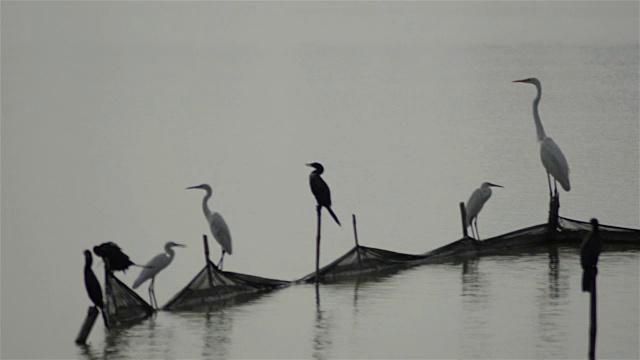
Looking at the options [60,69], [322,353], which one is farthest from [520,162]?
[60,69]

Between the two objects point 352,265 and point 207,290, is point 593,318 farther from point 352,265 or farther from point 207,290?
point 352,265

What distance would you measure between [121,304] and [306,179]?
9909 mm

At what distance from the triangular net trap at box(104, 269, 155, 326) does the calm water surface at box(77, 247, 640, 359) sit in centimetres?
11

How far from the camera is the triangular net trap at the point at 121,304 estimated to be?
34.0 ft

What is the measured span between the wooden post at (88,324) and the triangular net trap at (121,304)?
0.75 ft

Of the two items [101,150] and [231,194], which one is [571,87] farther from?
[231,194]

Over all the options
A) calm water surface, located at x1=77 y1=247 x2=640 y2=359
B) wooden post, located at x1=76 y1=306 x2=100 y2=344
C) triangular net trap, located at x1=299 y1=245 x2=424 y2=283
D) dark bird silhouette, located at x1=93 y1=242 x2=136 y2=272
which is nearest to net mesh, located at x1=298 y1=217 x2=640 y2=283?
triangular net trap, located at x1=299 y1=245 x2=424 y2=283

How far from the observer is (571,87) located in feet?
115

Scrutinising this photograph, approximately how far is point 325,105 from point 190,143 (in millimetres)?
8118

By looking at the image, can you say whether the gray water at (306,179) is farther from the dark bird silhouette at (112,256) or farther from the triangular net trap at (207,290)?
the dark bird silhouette at (112,256)

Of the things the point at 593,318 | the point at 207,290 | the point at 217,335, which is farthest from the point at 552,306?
the point at 207,290

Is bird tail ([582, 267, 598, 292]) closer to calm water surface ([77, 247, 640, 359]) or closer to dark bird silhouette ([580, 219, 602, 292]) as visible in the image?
dark bird silhouette ([580, 219, 602, 292])

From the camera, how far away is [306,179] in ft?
66.4

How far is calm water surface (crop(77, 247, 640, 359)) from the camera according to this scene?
9852mm
